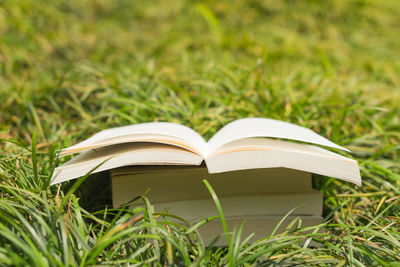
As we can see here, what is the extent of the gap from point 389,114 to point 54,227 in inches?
64.2

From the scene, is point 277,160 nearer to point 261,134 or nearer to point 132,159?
point 261,134

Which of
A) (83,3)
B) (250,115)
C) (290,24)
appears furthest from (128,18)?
(250,115)

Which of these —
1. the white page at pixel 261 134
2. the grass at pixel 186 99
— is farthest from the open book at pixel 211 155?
the grass at pixel 186 99

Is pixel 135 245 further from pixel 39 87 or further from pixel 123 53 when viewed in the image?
pixel 123 53

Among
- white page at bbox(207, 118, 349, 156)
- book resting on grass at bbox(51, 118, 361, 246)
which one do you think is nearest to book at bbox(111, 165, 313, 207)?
book resting on grass at bbox(51, 118, 361, 246)

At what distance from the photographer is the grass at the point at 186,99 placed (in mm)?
838

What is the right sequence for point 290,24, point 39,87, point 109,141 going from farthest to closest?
point 290,24
point 39,87
point 109,141

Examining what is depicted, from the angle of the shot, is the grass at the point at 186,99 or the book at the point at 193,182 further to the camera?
the book at the point at 193,182

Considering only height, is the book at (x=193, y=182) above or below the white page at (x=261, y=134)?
below

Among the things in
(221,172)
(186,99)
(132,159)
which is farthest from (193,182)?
(186,99)

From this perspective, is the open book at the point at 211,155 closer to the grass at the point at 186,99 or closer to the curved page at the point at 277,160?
the curved page at the point at 277,160

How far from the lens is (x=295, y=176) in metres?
1.08

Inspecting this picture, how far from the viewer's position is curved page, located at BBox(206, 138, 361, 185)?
0.88 m

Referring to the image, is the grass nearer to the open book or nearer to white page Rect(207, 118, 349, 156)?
the open book
